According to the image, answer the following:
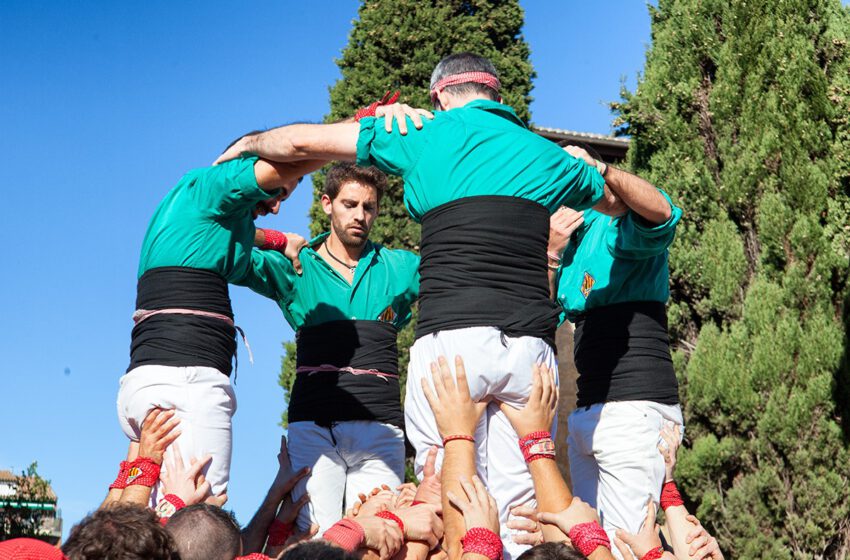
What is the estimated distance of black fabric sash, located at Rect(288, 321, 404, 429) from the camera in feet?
18.0

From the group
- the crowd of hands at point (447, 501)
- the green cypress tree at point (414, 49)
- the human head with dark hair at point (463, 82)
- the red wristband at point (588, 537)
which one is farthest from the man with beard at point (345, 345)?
the green cypress tree at point (414, 49)

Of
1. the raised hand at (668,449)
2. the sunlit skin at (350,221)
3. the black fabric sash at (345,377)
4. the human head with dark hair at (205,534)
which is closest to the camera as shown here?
the human head with dark hair at (205,534)

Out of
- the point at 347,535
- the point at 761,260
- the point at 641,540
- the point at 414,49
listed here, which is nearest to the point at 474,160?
the point at 347,535

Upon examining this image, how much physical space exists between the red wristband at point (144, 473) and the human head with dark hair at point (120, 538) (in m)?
1.72

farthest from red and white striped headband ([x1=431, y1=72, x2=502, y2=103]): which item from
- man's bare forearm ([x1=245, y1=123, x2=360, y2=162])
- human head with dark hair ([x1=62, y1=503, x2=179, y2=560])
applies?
human head with dark hair ([x1=62, y1=503, x2=179, y2=560])

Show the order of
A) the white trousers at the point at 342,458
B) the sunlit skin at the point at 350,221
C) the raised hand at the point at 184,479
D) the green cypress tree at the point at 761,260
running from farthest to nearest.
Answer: the green cypress tree at the point at 761,260, the sunlit skin at the point at 350,221, the white trousers at the point at 342,458, the raised hand at the point at 184,479

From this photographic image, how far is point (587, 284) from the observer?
515 cm

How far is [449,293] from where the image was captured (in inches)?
147

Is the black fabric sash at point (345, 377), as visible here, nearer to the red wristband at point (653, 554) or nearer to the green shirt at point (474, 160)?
the green shirt at point (474, 160)

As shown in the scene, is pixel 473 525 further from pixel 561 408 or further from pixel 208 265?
pixel 561 408

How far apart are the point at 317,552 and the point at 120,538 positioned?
0.51 meters

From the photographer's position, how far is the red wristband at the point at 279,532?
17.0 ft

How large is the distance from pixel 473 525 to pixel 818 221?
6746 mm

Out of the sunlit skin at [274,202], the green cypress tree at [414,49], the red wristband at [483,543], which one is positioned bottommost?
the red wristband at [483,543]
